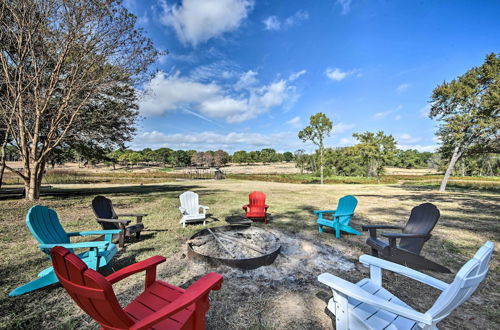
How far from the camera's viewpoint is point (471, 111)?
49.7 feet

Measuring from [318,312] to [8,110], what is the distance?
13.4 m

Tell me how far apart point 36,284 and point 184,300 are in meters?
3.05

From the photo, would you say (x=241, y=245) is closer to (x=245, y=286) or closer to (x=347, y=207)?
(x=245, y=286)

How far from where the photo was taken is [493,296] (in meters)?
3.26

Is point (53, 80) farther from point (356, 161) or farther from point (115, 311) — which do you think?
point (356, 161)

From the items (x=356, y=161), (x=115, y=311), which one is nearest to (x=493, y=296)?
(x=115, y=311)

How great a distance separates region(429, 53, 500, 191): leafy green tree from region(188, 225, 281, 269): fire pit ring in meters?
16.8

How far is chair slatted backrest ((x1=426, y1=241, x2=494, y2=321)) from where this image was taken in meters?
1.52

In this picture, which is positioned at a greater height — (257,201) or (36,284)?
(257,201)

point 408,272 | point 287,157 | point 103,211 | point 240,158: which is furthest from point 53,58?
point 287,157

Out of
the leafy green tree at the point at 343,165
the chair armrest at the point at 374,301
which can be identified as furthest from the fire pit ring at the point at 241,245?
the leafy green tree at the point at 343,165

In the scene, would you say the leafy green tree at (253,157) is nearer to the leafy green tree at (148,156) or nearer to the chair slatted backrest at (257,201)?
the leafy green tree at (148,156)

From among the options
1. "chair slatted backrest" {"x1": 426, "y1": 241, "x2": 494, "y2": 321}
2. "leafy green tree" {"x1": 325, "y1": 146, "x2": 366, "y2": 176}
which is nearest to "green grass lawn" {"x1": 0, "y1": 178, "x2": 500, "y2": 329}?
"chair slatted backrest" {"x1": 426, "y1": 241, "x2": 494, "y2": 321}

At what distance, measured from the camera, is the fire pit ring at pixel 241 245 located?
3721 millimetres
